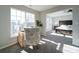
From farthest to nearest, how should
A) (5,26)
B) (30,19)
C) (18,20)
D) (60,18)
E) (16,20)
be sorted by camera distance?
(60,18) → (30,19) → (18,20) → (16,20) → (5,26)

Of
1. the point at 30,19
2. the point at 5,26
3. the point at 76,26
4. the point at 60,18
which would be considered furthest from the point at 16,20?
the point at 60,18

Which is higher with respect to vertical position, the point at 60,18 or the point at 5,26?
the point at 60,18

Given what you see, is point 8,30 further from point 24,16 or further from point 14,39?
point 24,16

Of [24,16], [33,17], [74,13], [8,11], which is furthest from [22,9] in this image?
[74,13]

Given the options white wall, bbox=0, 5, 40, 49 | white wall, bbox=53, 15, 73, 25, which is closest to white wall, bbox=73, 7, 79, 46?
white wall, bbox=0, 5, 40, 49

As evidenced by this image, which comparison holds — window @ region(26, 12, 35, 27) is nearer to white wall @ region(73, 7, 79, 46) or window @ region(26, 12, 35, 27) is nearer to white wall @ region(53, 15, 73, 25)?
white wall @ region(73, 7, 79, 46)

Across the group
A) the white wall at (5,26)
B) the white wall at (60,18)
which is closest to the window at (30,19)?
the white wall at (5,26)

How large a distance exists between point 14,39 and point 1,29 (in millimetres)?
1080

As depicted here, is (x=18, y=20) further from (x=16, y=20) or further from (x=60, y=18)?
(x=60, y=18)

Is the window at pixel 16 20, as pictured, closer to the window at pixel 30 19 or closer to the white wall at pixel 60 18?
the window at pixel 30 19

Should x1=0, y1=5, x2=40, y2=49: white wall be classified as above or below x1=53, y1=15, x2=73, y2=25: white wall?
below

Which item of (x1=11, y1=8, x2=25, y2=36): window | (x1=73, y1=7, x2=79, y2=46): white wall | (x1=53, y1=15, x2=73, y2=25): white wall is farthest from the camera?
(x1=53, y1=15, x2=73, y2=25): white wall

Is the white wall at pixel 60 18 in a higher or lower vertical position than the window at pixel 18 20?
higher

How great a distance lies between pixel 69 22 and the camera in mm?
8430
